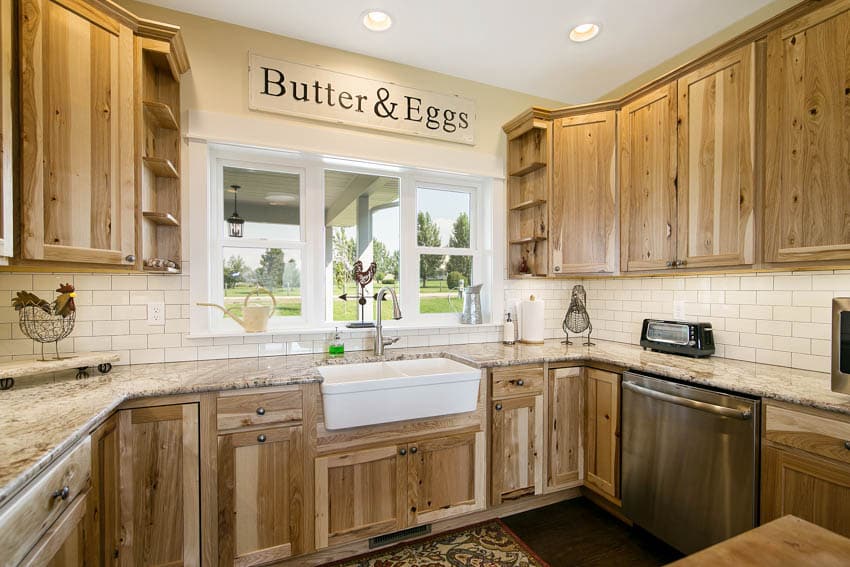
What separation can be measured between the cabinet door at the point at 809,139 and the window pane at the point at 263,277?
8.24 ft

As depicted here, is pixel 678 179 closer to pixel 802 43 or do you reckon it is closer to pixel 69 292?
pixel 802 43

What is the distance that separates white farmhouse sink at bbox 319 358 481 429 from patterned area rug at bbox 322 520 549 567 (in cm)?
70

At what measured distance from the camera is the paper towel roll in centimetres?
280

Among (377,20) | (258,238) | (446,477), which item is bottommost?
(446,477)

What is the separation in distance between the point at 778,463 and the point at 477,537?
142 centimetres

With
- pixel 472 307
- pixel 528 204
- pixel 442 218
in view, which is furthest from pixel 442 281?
pixel 528 204

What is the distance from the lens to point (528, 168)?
2812 millimetres

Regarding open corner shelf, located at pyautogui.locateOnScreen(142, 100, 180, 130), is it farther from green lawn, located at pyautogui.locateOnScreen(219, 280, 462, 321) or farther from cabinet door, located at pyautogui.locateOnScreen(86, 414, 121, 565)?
cabinet door, located at pyautogui.locateOnScreen(86, 414, 121, 565)

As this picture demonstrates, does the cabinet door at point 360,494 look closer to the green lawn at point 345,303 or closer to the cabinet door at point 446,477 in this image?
the cabinet door at point 446,477

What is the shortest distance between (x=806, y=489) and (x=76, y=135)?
308cm

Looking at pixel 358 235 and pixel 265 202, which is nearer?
pixel 265 202

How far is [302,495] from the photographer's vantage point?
1.82 metres

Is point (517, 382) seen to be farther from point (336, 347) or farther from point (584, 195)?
point (584, 195)

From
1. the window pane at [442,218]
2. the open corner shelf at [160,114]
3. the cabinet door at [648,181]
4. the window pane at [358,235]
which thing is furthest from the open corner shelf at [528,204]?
the open corner shelf at [160,114]
